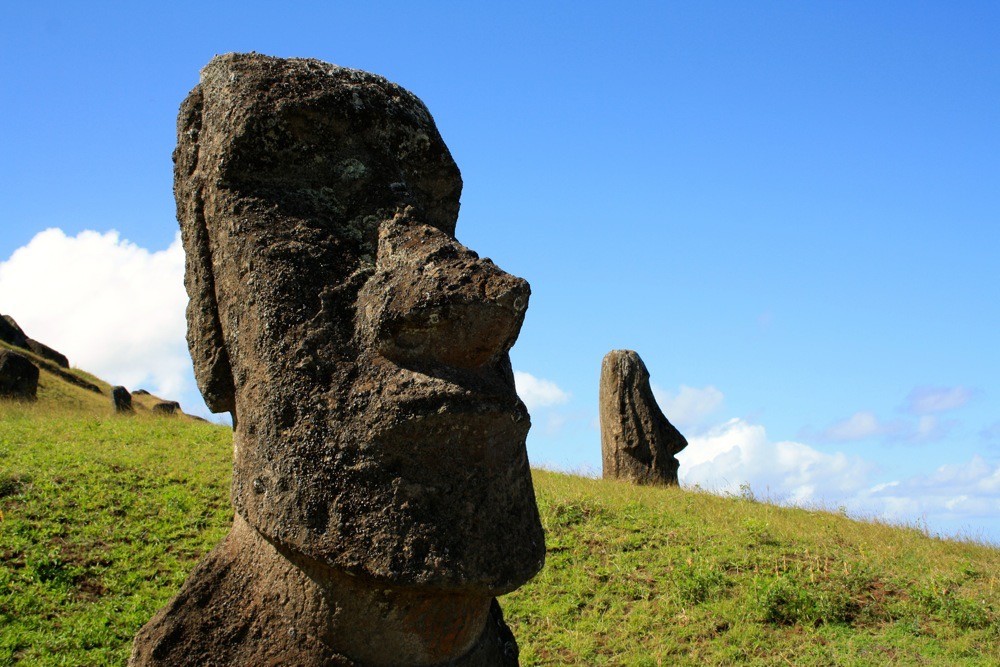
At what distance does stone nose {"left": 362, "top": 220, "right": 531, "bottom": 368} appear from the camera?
8.99 feet

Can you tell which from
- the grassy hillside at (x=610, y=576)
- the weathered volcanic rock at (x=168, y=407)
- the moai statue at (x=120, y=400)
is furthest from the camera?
the weathered volcanic rock at (x=168, y=407)

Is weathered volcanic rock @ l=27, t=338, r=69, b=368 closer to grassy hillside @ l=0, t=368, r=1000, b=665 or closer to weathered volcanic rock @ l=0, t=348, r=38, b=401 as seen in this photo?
weathered volcanic rock @ l=0, t=348, r=38, b=401

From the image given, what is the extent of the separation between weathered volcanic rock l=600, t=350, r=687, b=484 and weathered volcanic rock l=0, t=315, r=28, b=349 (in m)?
22.1

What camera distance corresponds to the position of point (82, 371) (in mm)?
31359

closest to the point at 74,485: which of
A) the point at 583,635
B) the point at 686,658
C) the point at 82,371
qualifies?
the point at 583,635

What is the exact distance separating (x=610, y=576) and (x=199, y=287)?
23.6 feet

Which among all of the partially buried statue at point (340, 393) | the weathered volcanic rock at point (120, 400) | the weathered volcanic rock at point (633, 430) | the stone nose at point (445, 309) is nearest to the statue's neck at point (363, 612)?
the partially buried statue at point (340, 393)

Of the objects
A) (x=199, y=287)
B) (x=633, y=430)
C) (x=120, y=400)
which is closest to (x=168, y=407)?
(x=120, y=400)

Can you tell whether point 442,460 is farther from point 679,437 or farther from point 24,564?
point 679,437

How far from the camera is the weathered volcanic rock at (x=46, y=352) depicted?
3033 centimetres

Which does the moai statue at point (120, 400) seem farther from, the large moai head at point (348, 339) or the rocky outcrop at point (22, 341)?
the large moai head at point (348, 339)

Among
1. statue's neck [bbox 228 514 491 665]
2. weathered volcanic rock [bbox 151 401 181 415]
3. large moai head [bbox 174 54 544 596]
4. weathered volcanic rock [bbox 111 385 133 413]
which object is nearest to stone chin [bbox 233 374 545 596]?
large moai head [bbox 174 54 544 596]

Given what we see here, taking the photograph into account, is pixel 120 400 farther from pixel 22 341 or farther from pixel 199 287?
pixel 199 287

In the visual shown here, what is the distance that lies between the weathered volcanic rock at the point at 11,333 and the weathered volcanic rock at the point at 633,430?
2214 centimetres
